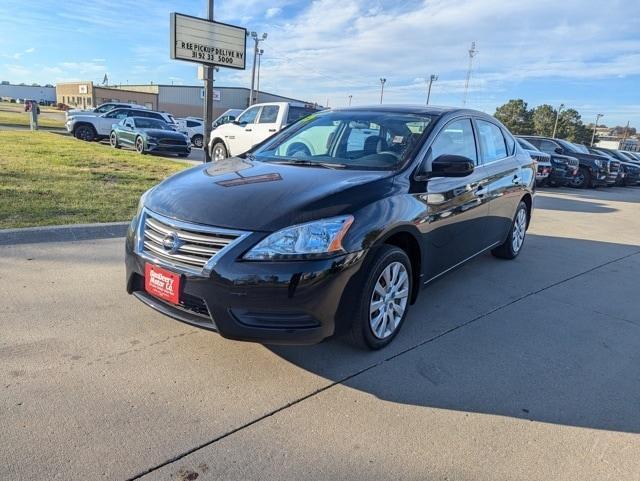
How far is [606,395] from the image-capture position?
3090 mm

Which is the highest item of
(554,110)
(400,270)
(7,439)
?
(554,110)

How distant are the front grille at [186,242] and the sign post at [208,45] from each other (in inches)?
346

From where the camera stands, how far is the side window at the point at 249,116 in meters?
12.5

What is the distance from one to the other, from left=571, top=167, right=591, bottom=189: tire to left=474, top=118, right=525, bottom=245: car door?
44.8 ft

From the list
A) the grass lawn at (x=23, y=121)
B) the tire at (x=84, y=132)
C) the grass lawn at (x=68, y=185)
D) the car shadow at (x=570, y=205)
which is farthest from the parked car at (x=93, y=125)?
the car shadow at (x=570, y=205)

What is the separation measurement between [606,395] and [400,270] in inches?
59.1

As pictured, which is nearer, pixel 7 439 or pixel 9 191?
pixel 7 439

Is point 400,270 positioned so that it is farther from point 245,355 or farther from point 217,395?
point 217,395

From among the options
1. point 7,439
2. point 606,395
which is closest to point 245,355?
point 7,439

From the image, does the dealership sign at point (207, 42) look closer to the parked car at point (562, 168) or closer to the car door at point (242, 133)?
the car door at point (242, 133)

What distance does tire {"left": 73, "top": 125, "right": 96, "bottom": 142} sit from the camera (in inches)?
828

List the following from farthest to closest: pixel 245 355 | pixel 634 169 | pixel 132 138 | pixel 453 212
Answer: pixel 634 169 → pixel 132 138 → pixel 453 212 → pixel 245 355

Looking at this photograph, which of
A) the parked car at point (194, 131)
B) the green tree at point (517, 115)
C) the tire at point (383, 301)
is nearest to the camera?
the tire at point (383, 301)

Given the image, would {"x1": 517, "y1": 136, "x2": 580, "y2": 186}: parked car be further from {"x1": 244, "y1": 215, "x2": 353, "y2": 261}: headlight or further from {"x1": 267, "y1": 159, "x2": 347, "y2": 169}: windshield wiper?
{"x1": 244, "y1": 215, "x2": 353, "y2": 261}: headlight
